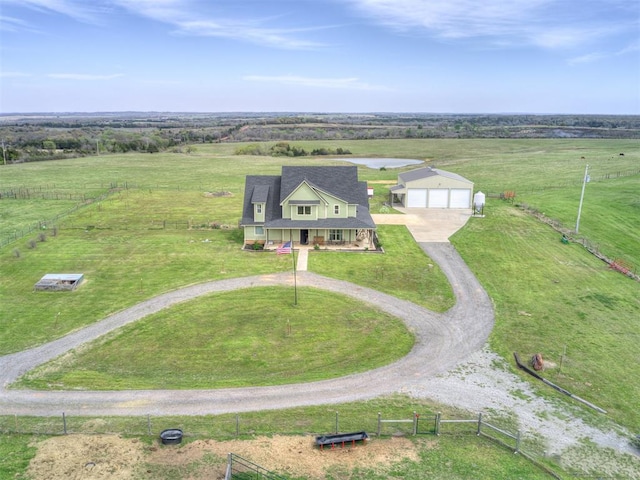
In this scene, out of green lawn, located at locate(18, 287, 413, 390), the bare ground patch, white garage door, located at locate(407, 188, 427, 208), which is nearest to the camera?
the bare ground patch

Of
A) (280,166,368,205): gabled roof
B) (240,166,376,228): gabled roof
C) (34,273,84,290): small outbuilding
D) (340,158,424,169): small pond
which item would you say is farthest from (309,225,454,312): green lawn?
(340,158,424,169): small pond

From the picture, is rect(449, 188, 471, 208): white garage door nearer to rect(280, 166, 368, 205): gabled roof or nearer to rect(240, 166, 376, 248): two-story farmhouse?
rect(280, 166, 368, 205): gabled roof

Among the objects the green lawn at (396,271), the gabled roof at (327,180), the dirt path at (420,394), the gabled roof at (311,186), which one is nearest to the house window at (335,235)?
the gabled roof at (311,186)

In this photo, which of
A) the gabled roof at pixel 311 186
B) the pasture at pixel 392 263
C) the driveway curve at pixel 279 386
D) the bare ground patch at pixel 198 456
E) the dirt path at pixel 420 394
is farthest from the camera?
the gabled roof at pixel 311 186

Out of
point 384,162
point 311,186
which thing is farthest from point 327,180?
point 384,162

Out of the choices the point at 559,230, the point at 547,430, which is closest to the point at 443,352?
the point at 547,430

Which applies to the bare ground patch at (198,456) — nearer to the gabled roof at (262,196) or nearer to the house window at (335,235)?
the house window at (335,235)

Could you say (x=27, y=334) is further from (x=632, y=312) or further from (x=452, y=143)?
(x=452, y=143)
